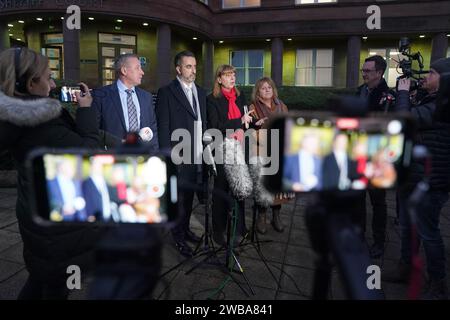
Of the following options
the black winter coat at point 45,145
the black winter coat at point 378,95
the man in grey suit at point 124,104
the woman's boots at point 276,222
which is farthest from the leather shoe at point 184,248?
the black winter coat at point 378,95

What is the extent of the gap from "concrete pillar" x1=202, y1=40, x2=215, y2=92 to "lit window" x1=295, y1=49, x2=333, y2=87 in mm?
5599

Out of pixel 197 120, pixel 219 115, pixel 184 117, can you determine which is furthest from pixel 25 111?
pixel 219 115

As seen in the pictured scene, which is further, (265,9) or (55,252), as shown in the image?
(265,9)

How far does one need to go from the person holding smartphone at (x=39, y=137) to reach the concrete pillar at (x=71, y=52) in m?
14.9

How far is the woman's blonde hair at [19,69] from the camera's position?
177cm

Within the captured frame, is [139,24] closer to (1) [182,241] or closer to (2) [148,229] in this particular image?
(1) [182,241]

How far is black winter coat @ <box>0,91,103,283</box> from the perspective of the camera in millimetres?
1718

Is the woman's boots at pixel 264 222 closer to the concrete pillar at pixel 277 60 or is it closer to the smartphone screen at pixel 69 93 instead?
the smartphone screen at pixel 69 93

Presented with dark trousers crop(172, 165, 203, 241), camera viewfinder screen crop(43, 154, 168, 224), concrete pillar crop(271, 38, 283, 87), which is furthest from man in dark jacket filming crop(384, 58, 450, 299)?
concrete pillar crop(271, 38, 283, 87)

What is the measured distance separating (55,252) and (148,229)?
44.5 inches

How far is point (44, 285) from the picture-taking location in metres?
2.05

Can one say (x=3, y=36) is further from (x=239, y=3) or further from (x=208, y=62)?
(x=239, y=3)
